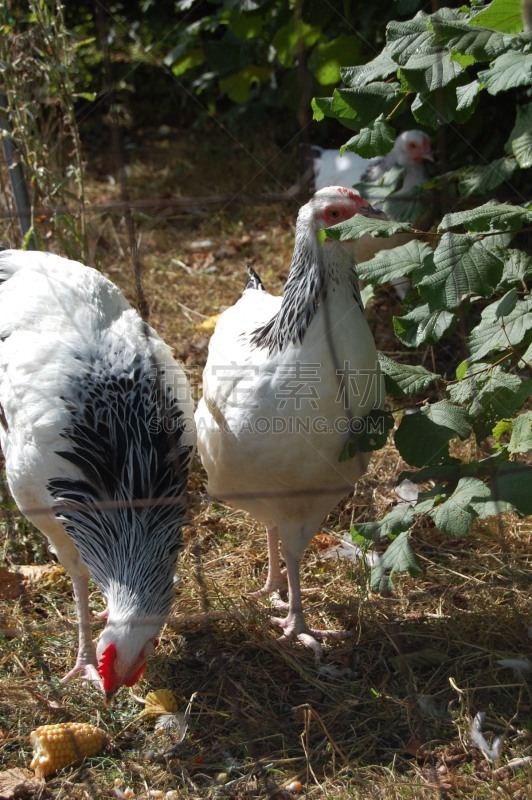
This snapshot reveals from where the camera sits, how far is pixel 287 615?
3033 millimetres

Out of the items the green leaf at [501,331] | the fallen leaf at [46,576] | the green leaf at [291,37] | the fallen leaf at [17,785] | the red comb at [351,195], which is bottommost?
the fallen leaf at [17,785]

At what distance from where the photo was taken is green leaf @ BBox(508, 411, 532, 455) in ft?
7.55

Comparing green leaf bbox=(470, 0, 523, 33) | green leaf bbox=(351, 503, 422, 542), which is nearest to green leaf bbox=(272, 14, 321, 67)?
green leaf bbox=(470, 0, 523, 33)

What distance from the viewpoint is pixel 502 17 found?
7.14 ft

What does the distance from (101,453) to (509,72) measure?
1550mm

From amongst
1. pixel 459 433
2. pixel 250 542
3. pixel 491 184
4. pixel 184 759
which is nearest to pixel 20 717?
pixel 184 759

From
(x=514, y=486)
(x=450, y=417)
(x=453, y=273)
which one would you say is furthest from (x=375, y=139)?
(x=514, y=486)

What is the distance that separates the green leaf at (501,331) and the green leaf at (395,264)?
27cm

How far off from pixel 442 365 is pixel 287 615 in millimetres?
1712

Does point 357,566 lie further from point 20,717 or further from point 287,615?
point 20,717

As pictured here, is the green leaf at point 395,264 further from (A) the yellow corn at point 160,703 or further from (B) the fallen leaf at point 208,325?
(B) the fallen leaf at point 208,325

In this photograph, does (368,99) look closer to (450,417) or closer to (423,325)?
(423,325)

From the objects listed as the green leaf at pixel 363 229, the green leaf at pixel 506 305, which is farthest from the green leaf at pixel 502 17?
the green leaf at pixel 506 305

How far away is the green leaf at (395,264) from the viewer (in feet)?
7.77
